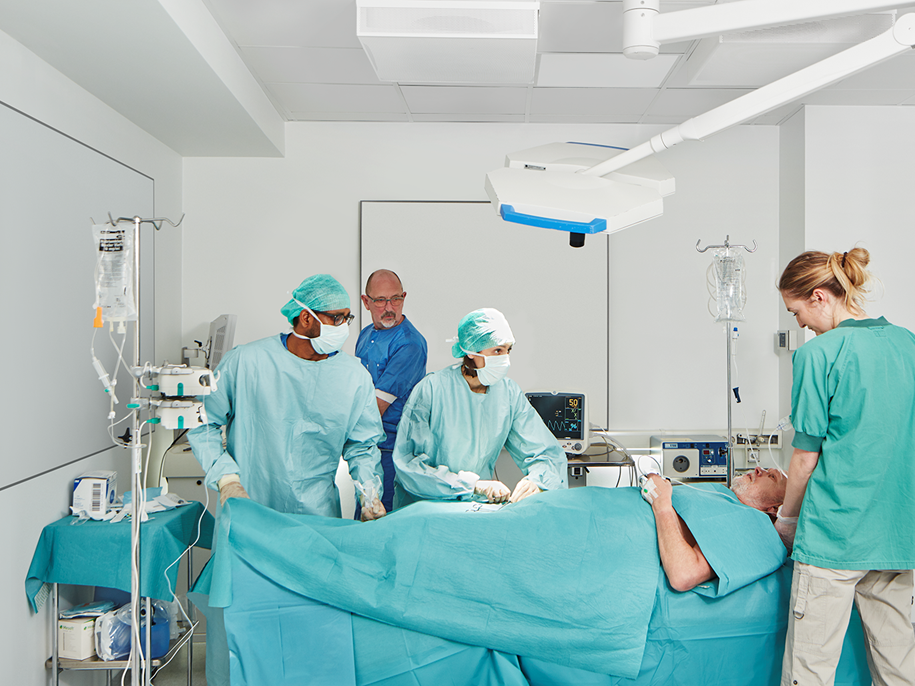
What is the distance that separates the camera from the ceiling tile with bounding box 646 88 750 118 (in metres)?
2.95

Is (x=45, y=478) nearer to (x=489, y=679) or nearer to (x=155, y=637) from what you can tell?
(x=155, y=637)

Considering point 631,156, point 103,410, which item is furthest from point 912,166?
point 103,410

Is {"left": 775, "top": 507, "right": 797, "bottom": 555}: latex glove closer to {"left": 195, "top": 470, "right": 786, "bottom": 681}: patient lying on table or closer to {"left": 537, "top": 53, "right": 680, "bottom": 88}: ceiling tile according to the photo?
{"left": 195, "top": 470, "right": 786, "bottom": 681}: patient lying on table

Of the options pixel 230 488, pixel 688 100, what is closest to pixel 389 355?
pixel 230 488

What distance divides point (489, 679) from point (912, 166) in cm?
307

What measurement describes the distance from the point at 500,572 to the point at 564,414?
1.40m

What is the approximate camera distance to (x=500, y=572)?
1607 millimetres

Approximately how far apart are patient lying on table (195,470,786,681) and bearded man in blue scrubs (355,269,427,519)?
96cm

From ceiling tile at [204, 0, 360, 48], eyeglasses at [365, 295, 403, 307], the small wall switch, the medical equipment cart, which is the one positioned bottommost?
the medical equipment cart

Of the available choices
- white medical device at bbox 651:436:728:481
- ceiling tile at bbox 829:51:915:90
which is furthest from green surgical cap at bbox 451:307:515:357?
ceiling tile at bbox 829:51:915:90

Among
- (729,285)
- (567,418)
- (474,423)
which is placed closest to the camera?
(474,423)

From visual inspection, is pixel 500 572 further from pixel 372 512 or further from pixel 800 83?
pixel 800 83

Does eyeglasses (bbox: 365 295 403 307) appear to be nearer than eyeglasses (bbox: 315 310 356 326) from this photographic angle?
No

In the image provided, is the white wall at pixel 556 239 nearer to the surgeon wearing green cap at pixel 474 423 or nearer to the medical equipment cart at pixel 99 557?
the surgeon wearing green cap at pixel 474 423
